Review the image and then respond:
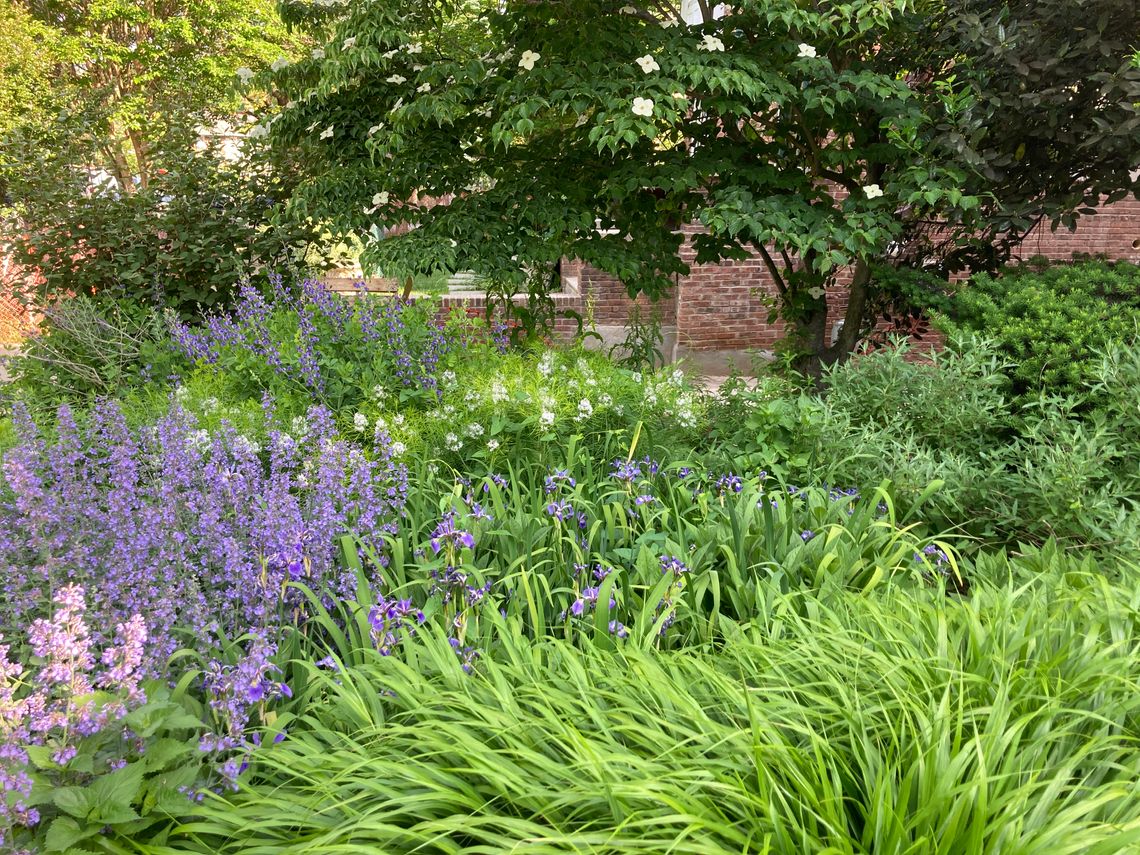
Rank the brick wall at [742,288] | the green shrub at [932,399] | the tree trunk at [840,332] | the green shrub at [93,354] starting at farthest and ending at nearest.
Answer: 1. the brick wall at [742,288]
2. the tree trunk at [840,332]
3. the green shrub at [93,354]
4. the green shrub at [932,399]

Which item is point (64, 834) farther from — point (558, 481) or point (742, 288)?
point (742, 288)

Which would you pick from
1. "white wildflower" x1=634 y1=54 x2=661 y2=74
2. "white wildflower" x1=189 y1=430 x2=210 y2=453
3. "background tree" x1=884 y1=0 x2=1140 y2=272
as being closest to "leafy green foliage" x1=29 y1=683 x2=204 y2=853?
"white wildflower" x1=189 y1=430 x2=210 y2=453

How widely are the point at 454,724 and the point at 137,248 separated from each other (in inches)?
221

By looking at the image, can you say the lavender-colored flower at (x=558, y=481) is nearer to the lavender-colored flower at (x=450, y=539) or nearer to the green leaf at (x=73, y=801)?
the lavender-colored flower at (x=450, y=539)

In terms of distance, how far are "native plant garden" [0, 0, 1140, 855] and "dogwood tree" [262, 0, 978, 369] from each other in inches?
1.3

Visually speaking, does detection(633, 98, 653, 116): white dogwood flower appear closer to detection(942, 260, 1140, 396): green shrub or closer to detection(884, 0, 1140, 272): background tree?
detection(884, 0, 1140, 272): background tree

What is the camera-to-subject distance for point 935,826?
1.43m

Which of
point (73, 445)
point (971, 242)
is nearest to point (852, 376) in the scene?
point (971, 242)

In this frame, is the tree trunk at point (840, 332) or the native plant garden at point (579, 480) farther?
the tree trunk at point (840, 332)

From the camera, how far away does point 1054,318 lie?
3.66 m

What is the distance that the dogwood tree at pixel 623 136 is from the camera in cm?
409

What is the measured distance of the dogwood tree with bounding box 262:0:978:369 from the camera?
409cm

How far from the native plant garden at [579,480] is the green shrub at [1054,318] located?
0.02 meters

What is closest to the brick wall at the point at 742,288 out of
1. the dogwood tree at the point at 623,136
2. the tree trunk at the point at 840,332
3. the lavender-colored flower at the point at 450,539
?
the tree trunk at the point at 840,332
